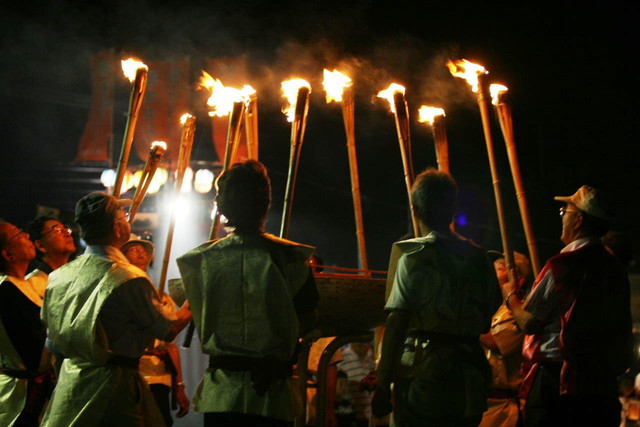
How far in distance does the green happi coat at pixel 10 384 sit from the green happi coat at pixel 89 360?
2.59 ft

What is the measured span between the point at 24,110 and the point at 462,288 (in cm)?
1222

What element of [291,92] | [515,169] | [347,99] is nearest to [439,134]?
[515,169]

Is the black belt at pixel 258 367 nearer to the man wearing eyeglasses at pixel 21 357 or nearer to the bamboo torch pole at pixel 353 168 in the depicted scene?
the bamboo torch pole at pixel 353 168

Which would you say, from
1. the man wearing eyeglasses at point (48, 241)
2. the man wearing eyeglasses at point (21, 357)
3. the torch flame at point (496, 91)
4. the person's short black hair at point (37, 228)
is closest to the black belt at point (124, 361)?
the man wearing eyeglasses at point (21, 357)

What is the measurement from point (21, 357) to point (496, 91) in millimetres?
2968

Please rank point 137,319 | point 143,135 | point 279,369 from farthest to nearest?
point 143,135, point 137,319, point 279,369

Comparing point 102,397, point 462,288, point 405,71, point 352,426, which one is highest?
point 405,71

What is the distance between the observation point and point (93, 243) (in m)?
2.87

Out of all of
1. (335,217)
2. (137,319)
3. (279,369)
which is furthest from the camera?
(335,217)

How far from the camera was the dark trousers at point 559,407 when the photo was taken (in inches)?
106

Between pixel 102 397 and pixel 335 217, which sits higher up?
pixel 335 217

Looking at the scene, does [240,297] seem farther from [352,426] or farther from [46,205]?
[46,205]

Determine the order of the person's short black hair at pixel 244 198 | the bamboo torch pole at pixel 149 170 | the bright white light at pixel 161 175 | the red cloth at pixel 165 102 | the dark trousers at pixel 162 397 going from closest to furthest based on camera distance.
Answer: the person's short black hair at pixel 244 198 < the bamboo torch pole at pixel 149 170 < the dark trousers at pixel 162 397 < the red cloth at pixel 165 102 < the bright white light at pixel 161 175

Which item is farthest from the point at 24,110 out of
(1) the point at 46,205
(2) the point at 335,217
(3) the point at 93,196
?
(3) the point at 93,196
